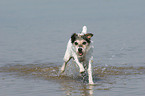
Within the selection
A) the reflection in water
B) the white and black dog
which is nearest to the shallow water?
the reflection in water

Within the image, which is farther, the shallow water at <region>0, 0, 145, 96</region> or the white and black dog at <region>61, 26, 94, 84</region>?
the white and black dog at <region>61, 26, 94, 84</region>

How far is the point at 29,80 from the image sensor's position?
1138 centimetres

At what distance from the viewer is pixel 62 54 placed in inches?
652

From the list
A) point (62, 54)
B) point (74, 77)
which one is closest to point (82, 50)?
point (74, 77)

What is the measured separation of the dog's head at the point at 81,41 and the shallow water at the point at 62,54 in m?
0.94

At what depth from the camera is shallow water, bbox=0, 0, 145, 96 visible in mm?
10117

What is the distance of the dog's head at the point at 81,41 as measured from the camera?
34.5ft

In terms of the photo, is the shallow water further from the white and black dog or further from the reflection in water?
the white and black dog

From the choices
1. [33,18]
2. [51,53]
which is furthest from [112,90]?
[33,18]

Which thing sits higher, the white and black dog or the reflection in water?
the white and black dog

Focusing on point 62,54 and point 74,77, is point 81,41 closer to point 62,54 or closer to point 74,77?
point 74,77

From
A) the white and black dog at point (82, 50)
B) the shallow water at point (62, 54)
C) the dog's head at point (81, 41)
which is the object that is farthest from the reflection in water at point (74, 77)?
the dog's head at point (81, 41)

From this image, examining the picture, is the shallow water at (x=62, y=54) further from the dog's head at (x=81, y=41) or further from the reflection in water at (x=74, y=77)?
the dog's head at (x=81, y=41)

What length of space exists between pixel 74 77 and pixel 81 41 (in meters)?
1.91
